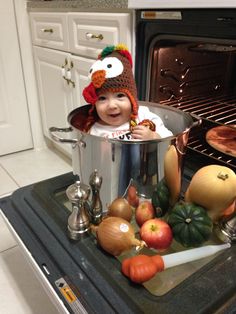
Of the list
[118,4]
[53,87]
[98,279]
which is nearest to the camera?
[98,279]

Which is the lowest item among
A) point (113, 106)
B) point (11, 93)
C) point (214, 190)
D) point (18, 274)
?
point (18, 274)

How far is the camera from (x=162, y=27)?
71 centimetres

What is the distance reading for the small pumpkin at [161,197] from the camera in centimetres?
62

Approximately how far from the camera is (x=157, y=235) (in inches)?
22.2

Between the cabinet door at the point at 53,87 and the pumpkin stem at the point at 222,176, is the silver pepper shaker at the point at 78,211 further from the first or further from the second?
the cabinet door at the point at 53,87

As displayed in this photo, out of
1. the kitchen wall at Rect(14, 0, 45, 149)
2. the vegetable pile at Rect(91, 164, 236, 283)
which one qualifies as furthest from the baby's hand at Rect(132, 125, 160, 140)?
the kitchen wall at Rect(14, 0, 45, 149)

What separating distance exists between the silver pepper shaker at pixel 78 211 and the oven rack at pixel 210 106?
46cm

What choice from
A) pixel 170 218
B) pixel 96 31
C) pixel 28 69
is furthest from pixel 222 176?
pixel 28 69

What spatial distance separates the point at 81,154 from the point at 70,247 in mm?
187

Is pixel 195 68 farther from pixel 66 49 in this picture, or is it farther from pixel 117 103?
pixel 66 49

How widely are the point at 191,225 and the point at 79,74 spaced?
0.85 metres

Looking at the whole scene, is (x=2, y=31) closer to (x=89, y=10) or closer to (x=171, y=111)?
(x=89, y=10)

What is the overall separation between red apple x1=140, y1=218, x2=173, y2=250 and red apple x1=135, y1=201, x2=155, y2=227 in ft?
0.13

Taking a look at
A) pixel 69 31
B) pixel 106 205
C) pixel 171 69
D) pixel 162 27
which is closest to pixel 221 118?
pixel 171 69
